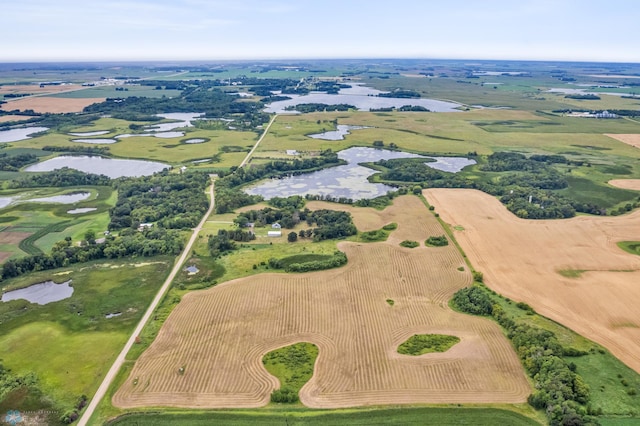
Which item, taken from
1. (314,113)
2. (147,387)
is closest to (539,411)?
(147,387)

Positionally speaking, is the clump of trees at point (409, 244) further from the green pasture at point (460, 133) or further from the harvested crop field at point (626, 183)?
the green pasture at point (460, 133)

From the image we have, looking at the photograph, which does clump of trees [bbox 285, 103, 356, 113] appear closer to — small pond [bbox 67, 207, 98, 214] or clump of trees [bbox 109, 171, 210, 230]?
clump of trees [bbox 109, 171, 210, 230]

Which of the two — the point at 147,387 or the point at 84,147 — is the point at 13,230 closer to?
the point at 147,387

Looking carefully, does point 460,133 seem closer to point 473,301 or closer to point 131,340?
point 473,301

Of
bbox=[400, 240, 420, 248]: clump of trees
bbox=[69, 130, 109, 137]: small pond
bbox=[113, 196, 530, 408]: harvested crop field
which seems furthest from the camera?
bbox=[69, 130, 109, 137]: small pond

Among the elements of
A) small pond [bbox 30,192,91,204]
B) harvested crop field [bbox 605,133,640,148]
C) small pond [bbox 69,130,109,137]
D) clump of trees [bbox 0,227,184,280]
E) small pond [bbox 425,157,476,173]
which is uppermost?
small pond [bbox 69,130,109,137]

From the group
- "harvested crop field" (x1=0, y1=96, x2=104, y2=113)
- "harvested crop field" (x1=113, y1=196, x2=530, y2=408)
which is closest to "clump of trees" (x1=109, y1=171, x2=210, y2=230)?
"harvested crop field" (x1=113, y1=196, x2=530, y2=408)

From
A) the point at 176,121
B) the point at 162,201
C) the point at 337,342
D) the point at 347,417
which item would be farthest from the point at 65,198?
the point at 176,121
